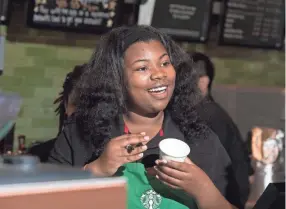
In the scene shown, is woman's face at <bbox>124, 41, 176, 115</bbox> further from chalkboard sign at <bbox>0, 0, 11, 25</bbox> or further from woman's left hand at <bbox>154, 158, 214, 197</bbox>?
chalkboard sign at <bbox>0, 0, 11, 25</bbox>

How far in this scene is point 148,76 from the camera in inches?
67.0

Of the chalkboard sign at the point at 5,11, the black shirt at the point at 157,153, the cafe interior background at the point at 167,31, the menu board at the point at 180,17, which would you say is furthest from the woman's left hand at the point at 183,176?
the menu board at the point at 180,17

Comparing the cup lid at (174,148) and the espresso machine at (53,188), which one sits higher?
the espresso machine at (53,188)

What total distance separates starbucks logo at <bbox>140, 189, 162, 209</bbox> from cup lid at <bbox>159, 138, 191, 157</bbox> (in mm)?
142

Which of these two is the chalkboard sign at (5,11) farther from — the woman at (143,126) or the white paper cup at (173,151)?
the white paper cup at (173,151)

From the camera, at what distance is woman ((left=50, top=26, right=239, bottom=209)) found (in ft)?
5.22

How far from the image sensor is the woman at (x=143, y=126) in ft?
5.22

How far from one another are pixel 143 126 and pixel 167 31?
244 cm

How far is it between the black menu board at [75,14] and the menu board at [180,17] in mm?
269

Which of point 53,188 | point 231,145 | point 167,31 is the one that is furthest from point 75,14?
point 53,188

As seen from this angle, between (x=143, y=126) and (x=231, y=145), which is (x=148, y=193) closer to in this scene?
(x=143, y=126)

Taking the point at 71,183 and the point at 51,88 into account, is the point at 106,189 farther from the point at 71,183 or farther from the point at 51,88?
the point at 51,88

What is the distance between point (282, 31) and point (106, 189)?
13.3ft

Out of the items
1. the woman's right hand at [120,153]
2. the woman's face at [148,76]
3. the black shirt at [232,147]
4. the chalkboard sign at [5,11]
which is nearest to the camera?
the woman's right hand at [120,153]
